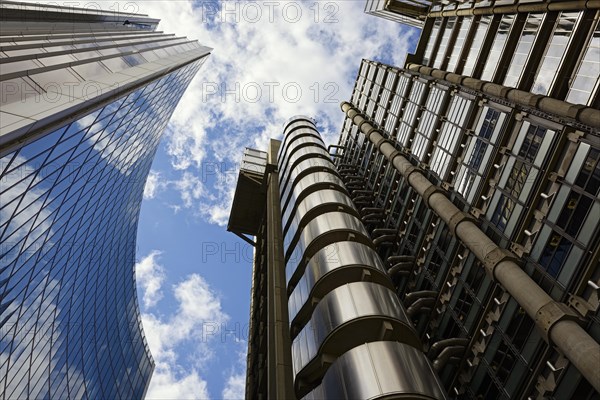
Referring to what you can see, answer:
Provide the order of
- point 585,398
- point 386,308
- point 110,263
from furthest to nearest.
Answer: point 110,263 < point 386,308 < point 585,398

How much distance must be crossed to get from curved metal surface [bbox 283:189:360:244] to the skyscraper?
42.9ft

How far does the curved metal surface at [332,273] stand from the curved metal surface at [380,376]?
562 cm

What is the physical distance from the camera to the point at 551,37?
2395cm

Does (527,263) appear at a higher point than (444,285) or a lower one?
higher

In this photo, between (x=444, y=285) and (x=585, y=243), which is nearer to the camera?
(x=585, y=243)

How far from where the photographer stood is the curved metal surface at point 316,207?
26969 mm

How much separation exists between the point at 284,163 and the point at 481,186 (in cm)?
2201

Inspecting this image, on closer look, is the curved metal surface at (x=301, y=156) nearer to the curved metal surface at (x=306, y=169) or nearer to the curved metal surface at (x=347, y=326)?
the curved metal surface at (x=306, y=169)

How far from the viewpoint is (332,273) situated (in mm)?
20562

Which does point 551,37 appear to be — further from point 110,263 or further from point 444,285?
point 110,263

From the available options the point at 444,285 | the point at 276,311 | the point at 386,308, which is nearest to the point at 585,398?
the point at 386,308

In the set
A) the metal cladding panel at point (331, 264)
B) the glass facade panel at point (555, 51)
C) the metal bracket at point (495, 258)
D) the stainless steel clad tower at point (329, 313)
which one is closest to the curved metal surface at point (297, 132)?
the stainless steel clad tower at point (329, 313)

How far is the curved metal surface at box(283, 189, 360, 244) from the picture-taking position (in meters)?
27.0

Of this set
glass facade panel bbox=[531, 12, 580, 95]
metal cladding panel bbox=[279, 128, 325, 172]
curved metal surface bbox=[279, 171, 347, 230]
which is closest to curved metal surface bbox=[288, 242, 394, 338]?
curved metal surface bbox=[279, 171, 347, 230]
